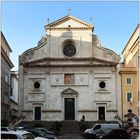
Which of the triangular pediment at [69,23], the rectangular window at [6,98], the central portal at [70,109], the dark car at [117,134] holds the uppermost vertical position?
the triangular pediment at [69,23]

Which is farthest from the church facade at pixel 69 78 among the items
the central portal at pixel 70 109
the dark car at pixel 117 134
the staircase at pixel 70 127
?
the dark car at pixel 117 134

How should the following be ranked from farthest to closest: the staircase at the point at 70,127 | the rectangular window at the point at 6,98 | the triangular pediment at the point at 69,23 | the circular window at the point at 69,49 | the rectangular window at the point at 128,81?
the rectangular window at the point at 6,98
the triangular pediment at the point at 69,23
the circular window at the point at 69,49
the rectangular window at the point at 128,81
the staircase at the point at 70,127

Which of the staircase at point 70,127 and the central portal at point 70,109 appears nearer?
the staircase at point 70,127

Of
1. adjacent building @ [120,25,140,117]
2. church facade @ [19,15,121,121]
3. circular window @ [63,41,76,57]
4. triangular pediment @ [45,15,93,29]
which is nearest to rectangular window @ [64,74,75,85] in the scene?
church facade @ [19,15,121,121]

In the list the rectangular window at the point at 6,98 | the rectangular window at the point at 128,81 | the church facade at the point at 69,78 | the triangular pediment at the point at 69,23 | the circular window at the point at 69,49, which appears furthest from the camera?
the rectangular window at the point at 6,98

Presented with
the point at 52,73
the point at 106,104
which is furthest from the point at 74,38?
the point at 106,104

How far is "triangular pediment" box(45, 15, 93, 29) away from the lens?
52.8 metres

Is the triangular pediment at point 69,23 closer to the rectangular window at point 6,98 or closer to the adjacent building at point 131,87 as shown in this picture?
the adjacent building at point 131,87

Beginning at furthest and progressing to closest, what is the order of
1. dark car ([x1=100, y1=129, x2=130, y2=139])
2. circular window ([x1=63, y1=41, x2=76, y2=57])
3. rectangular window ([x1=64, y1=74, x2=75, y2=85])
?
circular window ([x1=63, y1=41, x2=76, y2=57]), rectangular window ([x1=64, y1=74, x2=75, y2=85]), dark car ([x1=100, y1=129, x2=130, y2=139])

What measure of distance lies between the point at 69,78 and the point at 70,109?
4029 millimetres

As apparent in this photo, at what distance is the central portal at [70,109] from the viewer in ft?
167

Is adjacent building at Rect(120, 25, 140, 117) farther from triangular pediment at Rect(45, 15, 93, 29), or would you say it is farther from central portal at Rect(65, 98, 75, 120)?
triangular pediment at Rect(45, 15, 93, 29)

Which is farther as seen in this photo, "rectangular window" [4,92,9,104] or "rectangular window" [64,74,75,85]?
"rectangular window" [4,92,9,104]

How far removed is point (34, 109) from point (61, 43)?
30.9 feet
